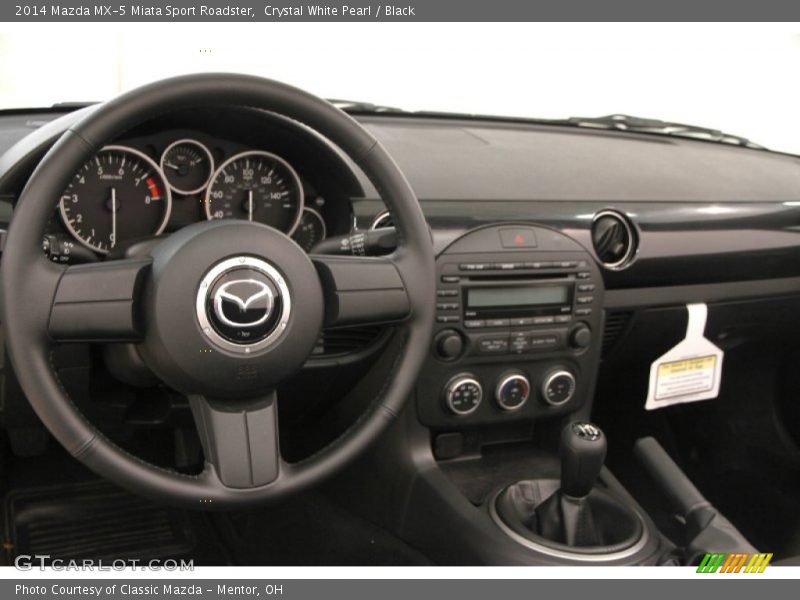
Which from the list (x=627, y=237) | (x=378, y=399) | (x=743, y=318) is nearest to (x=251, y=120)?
(x=378, y=399)

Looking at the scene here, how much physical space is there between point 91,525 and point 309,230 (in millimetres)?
894

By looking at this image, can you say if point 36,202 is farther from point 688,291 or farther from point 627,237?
point 688,291

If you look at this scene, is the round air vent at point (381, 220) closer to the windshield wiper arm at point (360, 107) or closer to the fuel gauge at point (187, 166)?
the fuel gauge at point (187, 166)

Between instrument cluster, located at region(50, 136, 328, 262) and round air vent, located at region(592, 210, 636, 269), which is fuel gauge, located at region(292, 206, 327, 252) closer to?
instrument cluster, located at region(50, 136, 328, 262)

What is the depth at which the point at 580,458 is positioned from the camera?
121 cm

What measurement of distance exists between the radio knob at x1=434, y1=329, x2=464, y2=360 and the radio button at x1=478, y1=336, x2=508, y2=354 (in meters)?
0.04

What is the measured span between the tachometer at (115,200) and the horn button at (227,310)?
23 cm

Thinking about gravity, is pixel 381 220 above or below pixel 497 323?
above

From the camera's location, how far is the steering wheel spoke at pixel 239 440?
920mm

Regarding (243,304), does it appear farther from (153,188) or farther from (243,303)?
(153,188)

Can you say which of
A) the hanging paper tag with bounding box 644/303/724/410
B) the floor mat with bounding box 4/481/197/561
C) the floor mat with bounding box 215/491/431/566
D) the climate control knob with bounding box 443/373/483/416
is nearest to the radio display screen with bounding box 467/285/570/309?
the climate control knob with bounding box 443/373/483/416
